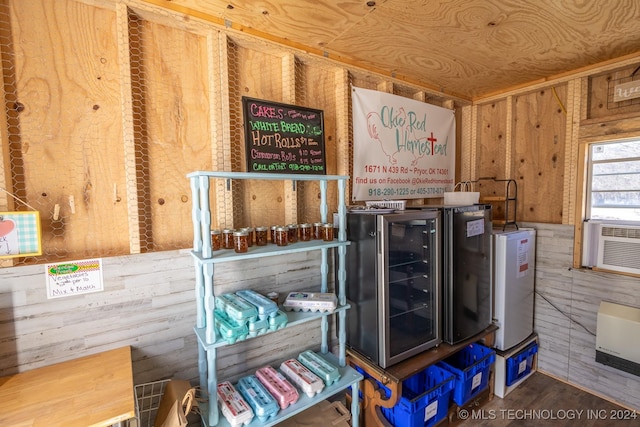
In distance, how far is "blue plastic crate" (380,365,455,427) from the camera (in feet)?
5.91

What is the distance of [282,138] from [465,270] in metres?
1.56

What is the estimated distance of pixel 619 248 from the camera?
7.53 feet

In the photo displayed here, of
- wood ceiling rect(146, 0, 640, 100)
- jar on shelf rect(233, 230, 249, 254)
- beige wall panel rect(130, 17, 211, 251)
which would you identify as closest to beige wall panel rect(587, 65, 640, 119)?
wood ceiling rect(146, 0, 640, 100)

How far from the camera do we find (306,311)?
1.73 metres

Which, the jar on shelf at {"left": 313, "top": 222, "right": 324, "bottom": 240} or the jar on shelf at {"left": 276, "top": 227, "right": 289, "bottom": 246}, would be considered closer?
Answer: the jar on shelf at {"left": 276, "top": 227, "right": 289, "bottom": 246}

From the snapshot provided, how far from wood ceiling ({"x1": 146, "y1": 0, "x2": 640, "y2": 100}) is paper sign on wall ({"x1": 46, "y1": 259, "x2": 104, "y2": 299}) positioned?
1.32 metres

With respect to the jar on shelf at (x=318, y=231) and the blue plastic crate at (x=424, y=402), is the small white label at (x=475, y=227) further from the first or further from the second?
the jar on shelf at (x=318, y=231)

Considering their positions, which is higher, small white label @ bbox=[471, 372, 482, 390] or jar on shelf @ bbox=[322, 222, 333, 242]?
jar on shelf @ bbox=[322, 222, 333, 242]

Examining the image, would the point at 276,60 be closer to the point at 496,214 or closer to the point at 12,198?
the point at 12,198

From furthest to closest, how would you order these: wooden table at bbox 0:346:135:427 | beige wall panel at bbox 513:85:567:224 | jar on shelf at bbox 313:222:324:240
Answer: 1. beige wall panel at bbox 513:85:567:224
2. jar on shelf at bbox 313:222:324:240
3. wooden table at bbox 0:346:135:427

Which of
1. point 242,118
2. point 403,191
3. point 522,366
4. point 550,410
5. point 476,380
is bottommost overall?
point 550,410

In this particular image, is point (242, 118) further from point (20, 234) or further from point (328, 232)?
point (20, 234)

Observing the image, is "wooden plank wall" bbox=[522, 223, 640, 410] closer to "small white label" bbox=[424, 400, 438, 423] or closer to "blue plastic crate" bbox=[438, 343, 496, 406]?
"blue plastic crate" bbox=[438, 343, 496, 406]

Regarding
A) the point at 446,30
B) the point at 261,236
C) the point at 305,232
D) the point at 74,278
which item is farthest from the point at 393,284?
the point at 74,278
